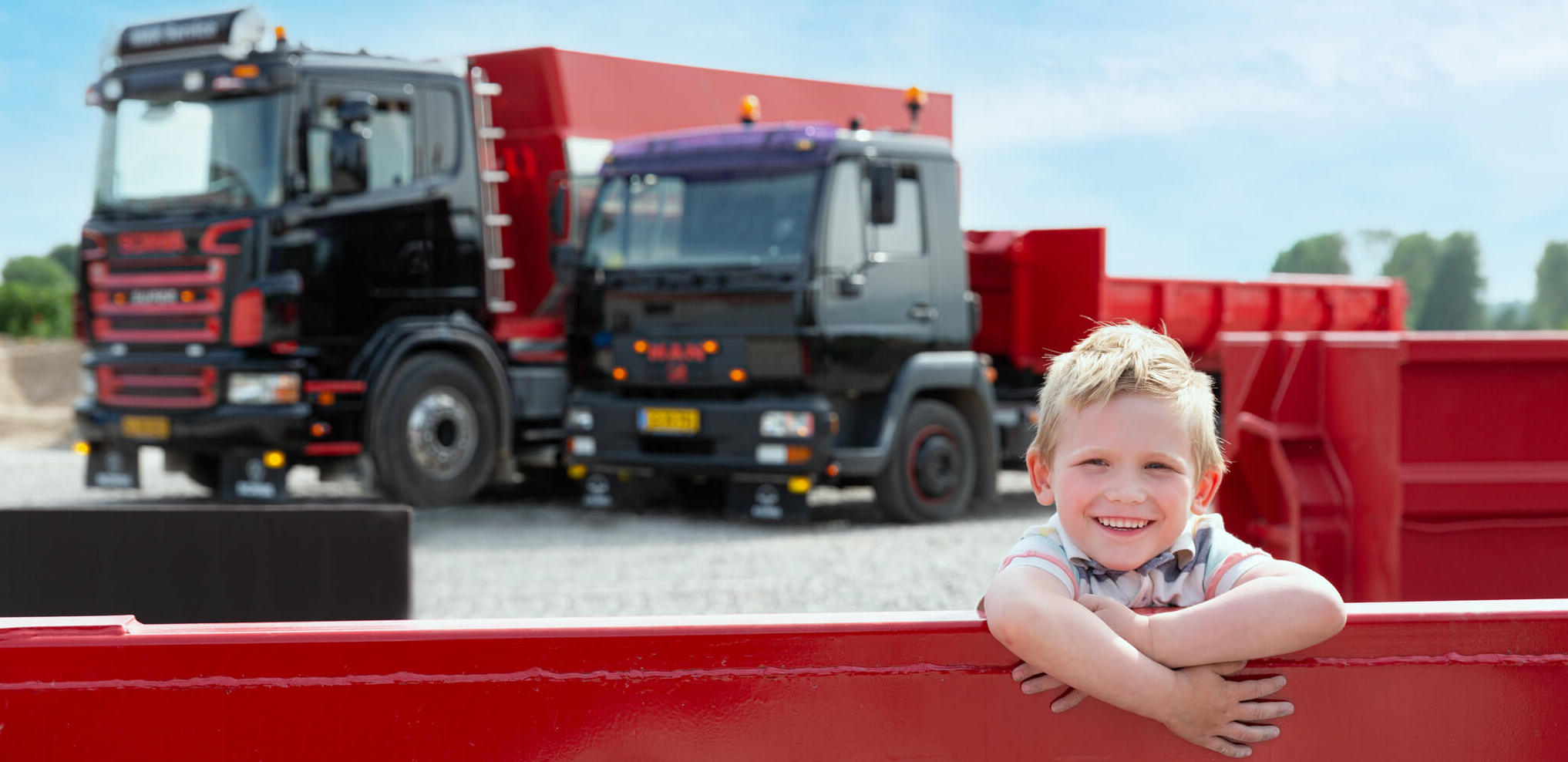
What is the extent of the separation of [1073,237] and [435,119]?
4.71 metres

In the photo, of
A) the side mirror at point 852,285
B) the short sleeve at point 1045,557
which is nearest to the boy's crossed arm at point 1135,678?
the short sleeve at point 1045,557

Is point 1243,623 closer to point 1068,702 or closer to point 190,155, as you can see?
point 1068,702

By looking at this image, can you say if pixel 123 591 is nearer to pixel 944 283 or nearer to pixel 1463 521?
pixel 1463 521

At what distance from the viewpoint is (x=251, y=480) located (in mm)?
10398

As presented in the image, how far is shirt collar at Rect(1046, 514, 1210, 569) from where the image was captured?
6.54 ft

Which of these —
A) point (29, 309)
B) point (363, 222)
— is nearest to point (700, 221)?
point (363, 222)

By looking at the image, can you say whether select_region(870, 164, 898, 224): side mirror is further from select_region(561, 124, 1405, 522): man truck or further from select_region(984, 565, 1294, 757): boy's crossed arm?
select_region(984, 565, 1294, 757): boy's crossed arm

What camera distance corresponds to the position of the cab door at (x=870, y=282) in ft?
32.7

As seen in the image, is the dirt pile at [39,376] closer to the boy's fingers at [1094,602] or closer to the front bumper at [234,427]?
the front bumper at [234,427]

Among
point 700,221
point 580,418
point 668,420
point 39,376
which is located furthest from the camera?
point 39,376

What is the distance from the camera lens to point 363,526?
3.55 m

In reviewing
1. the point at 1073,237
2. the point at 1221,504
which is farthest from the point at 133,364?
the point at 1221,504

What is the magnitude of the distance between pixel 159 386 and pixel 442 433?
6.36 feet

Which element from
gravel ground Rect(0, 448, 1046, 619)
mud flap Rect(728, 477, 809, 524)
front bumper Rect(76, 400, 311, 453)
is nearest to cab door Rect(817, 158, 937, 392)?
mud flap Rect(728, 477, 809, 524)
